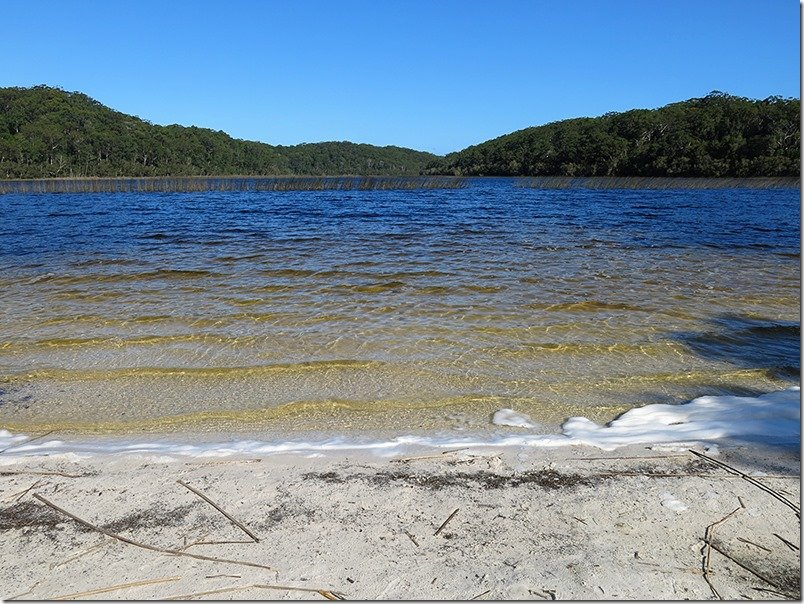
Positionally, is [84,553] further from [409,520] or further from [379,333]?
[379,333]

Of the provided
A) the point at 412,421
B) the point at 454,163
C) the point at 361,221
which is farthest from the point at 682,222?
the point at 454,163

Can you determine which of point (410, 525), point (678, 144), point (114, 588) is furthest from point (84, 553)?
point (678, 144)

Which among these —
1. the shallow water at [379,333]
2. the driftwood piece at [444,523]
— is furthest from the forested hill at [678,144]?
the driftwood piece at [444,523]

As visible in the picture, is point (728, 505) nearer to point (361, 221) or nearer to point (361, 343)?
point (361, 343)

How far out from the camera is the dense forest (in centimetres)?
7850

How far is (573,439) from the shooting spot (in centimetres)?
416

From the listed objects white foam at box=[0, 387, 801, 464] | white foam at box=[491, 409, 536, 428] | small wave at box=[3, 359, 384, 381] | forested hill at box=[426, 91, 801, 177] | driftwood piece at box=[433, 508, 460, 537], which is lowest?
small wave at box=[3, 359, 384, 381]

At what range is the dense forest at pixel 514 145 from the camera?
7850 centimetres

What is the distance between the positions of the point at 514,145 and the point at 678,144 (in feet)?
190

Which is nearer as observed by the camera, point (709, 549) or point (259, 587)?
point (259, 587)

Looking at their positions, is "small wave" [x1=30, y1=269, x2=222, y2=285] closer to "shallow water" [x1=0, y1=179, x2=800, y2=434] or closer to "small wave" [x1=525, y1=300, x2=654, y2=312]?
"shallow water" [x1=0, y1=179, x2=800, y2=434]

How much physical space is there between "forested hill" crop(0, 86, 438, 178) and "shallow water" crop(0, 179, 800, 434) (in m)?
101

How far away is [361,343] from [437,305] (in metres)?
2.26

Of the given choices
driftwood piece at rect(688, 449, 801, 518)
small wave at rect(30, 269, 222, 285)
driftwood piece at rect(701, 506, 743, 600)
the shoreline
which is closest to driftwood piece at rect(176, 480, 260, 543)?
the shoreline
